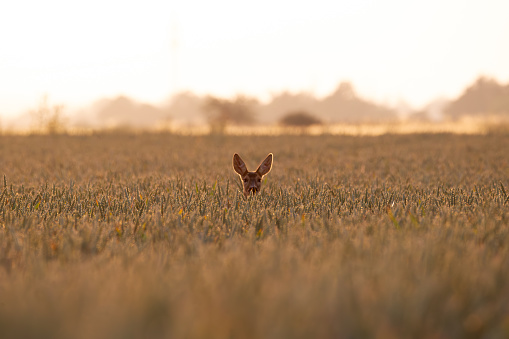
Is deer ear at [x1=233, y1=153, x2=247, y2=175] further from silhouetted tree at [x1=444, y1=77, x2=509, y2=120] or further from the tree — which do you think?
silhouetted tree at [x1=444, y1=77, x2=509, y2=120]

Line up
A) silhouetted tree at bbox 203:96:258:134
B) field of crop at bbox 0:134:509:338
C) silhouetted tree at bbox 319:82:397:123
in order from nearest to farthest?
field of crop at bbox 0:134:509:338
silhouetted tree at bbox 203:96:258:134
silhouetted tree at bbox 319:82:397:123

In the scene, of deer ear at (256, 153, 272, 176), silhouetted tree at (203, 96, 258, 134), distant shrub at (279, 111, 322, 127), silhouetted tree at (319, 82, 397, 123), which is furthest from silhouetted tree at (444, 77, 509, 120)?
deer ear at (256, 153, 272, 176)

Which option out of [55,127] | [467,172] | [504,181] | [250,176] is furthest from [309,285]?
[55,127]

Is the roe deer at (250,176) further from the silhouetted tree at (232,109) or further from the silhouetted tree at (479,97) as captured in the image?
the silhouetted tree at (479,97)

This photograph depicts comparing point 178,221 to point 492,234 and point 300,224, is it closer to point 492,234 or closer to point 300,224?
point 300,224

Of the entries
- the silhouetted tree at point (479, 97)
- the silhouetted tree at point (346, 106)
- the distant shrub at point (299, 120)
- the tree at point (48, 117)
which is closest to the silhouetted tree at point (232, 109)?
the distant shrub at point (299, 120)

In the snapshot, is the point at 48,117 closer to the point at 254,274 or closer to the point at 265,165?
the point at 265,165

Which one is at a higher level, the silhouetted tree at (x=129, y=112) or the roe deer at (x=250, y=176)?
the silhouetted tree at (x=129, y=112)

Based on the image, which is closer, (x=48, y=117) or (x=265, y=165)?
(x=265, y=165)

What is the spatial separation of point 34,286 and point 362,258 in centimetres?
146

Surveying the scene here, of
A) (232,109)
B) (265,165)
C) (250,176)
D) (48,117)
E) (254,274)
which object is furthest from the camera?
(232,109)

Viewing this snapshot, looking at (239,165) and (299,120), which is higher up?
(299,120)

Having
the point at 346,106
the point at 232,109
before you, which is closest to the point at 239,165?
the point at 232,109

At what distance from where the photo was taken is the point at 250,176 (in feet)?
16.1
